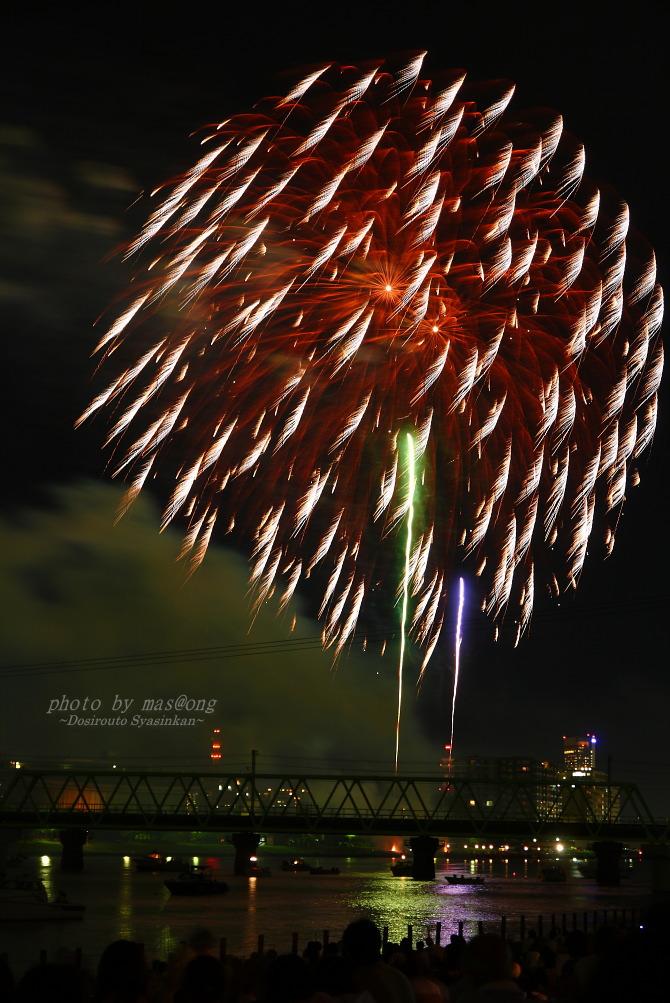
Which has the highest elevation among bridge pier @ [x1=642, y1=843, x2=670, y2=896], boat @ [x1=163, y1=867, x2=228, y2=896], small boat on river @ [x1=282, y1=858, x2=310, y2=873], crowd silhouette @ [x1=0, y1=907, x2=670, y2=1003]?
crowd silhouette @ [x1=0, y1=907, x2=670, y2=1003]

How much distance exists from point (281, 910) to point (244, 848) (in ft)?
178

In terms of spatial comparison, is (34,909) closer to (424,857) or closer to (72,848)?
→ (424,857)

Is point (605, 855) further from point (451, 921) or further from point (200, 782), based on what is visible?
point (451, 921)

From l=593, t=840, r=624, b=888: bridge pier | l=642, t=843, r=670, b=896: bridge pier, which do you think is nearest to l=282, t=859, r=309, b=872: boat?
l=593, t=840, r=624, b=888: bridge pier

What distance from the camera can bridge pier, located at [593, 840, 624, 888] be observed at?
120 m

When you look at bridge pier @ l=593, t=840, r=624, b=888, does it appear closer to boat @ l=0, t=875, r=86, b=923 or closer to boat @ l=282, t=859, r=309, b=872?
boat @ l=282, t=859, r=309, b=872

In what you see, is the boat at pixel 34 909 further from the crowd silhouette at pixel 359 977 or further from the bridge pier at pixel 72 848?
the bridge pier at pixel 72 848

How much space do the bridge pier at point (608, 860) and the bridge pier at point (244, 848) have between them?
3899 centimetres

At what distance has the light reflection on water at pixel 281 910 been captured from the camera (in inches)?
2212

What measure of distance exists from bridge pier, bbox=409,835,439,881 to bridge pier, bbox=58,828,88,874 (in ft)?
126

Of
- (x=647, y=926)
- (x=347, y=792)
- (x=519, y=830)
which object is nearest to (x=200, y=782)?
(x=347, y=792)

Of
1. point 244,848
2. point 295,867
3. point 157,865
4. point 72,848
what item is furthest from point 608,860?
point 157,865

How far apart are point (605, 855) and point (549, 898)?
2466 cm

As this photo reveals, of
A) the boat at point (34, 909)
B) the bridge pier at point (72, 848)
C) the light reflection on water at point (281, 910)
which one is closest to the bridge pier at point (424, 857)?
the light reflection on water at point (281, 910)
